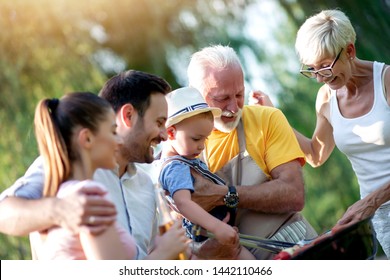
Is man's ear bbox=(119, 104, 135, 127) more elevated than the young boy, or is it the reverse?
man's ear bbox=(119, 104, 135, 127)

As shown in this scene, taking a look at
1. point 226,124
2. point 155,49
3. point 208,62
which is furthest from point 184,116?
point 155,49

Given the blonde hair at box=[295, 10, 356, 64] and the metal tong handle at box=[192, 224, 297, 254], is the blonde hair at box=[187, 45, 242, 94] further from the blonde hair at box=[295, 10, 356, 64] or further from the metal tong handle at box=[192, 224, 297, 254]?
the metal tong handle at box=[192, 224, 297, 254]

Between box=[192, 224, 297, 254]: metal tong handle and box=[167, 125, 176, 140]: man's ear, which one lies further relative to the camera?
box=[167, 125, 176, 140]: man's ear

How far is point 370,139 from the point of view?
285 cm

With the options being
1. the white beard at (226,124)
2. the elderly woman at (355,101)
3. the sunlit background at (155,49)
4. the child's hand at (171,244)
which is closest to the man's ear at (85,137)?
the child's hand at (171,244)

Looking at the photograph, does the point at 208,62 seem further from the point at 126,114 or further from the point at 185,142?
the point at 126,114

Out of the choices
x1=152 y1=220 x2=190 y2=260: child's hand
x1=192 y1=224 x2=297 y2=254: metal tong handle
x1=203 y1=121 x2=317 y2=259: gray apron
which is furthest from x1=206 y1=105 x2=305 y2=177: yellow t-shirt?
x1=152 y1=220 x2=190 y2=260: child's hand

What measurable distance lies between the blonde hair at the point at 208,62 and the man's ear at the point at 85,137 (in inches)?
39.1

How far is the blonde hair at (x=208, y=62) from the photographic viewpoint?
2809 mm

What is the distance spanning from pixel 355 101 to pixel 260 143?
41 cm

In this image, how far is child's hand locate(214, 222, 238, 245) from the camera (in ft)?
7.93

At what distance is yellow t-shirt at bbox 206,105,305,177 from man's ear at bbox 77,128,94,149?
0.95 meters

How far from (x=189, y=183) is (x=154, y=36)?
3.04 meters

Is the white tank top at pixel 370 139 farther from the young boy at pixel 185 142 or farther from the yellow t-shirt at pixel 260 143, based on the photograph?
the young boy at pixel 185 142
